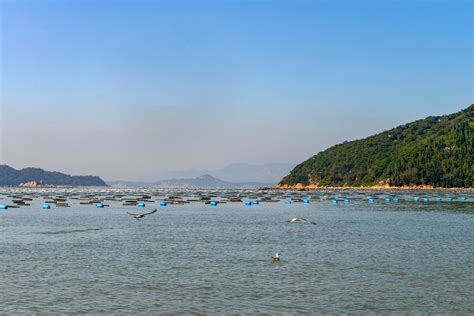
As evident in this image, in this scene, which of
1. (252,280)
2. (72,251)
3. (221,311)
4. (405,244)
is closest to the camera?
(221,311)

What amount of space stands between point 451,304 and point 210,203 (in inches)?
4275

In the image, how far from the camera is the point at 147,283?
1278 inches

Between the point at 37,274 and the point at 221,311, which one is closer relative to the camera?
the point at 221,311

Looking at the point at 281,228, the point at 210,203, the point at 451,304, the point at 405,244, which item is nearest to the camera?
the point at 451,304

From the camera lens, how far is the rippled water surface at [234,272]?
27.7m

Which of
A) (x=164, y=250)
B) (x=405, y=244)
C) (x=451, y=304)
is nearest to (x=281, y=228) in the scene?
(x=405, y=244)

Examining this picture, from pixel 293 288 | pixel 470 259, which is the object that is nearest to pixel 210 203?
pixel 470 259

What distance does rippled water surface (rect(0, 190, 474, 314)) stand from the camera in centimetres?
2770

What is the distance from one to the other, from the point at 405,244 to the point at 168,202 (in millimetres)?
92892

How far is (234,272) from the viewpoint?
3622cm

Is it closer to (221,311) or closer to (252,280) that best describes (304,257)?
(252,280)

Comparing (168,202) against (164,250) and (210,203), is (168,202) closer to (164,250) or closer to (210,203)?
(210,203)

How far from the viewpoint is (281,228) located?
69188 mm

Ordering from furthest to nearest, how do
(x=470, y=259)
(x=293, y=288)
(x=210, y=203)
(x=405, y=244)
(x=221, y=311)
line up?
(x=210, y=203) → (x=405, y=244) → (x=470, y=259) → (x=293, y=288) → (x=221, y=311)
